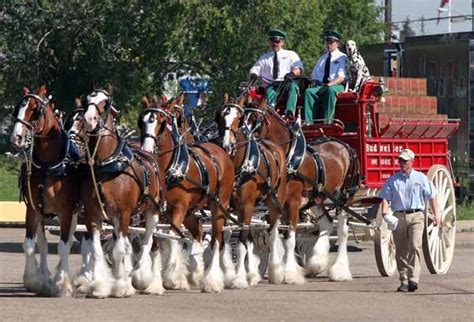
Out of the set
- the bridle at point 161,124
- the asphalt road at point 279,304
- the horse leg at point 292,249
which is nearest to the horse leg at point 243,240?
the asphalt road at point 279,304

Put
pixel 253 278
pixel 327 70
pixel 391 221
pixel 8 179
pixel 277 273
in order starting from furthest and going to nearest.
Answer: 1. pixel 8 179
2. pixel 327 70
3. pixel 277 273
4. pixel 253 278
5. pixel 391 221

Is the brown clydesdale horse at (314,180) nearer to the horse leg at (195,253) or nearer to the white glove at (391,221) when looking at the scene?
the horse leg at (195,253)

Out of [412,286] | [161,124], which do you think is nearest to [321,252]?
[412,286]

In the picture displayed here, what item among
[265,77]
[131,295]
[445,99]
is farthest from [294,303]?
[445,99]

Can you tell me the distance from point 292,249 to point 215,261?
166 centimetres

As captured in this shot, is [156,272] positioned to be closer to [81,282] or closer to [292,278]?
[81,282]

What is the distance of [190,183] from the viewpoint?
16188 millimetres

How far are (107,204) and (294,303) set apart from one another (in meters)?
2.24

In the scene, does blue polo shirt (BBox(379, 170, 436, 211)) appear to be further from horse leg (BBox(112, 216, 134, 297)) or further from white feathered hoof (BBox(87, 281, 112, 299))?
white feathered hoof (BBox(87, 281, 112, 299))

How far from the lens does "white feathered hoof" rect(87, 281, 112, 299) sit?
48.7 ft

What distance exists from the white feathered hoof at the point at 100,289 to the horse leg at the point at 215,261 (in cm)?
149

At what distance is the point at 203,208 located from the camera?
55.8ft

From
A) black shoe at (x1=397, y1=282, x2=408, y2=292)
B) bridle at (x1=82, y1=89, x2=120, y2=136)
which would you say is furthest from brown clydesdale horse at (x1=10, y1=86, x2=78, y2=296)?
black shoe at (x1=397, y1=282, x2=408, y2=292)

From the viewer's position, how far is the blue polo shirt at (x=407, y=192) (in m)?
16.4
